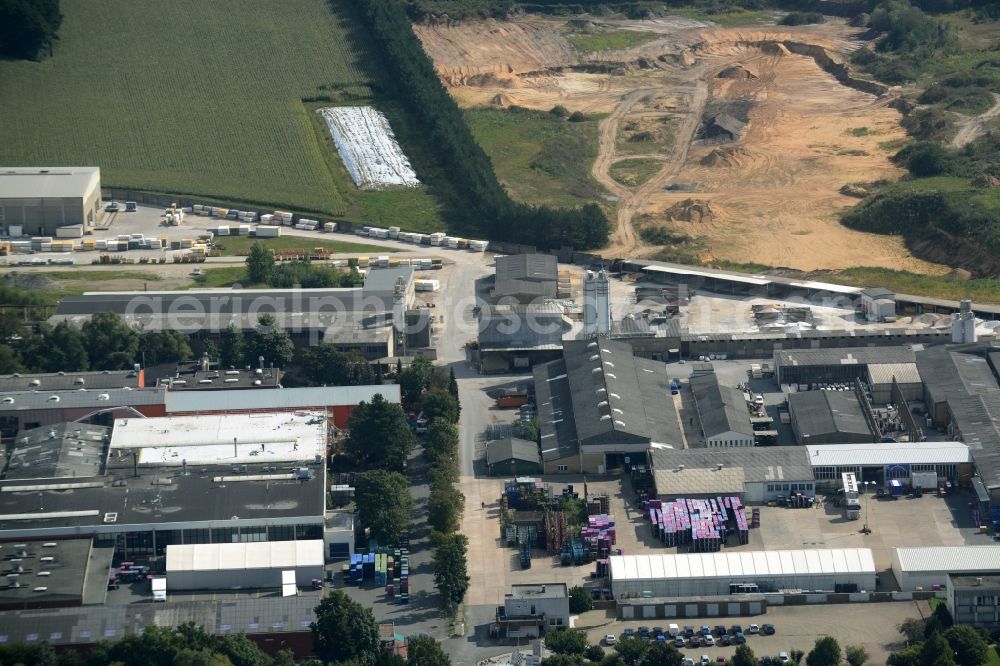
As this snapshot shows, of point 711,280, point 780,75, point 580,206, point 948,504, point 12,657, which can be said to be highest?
point 780,75

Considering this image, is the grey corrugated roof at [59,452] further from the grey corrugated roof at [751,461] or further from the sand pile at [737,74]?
the sand pile at [737,74]

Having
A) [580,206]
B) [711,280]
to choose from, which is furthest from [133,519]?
[580,206]

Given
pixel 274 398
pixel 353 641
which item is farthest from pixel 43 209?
pixel 353 641

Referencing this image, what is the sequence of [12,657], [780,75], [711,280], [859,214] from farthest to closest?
[780,75] → [859,214] → [711,280] → [12,657]

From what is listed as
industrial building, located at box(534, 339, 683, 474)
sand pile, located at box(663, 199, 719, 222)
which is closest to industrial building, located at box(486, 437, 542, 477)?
industrial building, located at box(534, 339, 683, 474)

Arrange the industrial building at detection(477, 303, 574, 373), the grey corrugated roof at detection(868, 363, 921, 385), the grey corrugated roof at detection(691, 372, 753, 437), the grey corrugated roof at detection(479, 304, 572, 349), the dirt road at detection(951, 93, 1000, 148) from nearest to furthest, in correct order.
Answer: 1. the grey corrugated roof at detection(691, 372, 753, 437)
2. the grey corrugated roof at detection(868, 363, 921, 385)
3. the industrial building at detection(477, 303, 574, 373)
4. the grey corrugated roof at detection(479, 304, 572, 349)
5. the dirt road at detection(951, 93, 1000, 148)

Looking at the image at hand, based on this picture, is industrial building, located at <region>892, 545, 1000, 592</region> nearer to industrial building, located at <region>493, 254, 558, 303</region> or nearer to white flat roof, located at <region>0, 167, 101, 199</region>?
industrial building, located at <region>493, 254, 558, 303</region>

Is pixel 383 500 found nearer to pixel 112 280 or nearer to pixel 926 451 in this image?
pixel 926 451

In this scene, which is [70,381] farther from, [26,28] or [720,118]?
[26,28]
